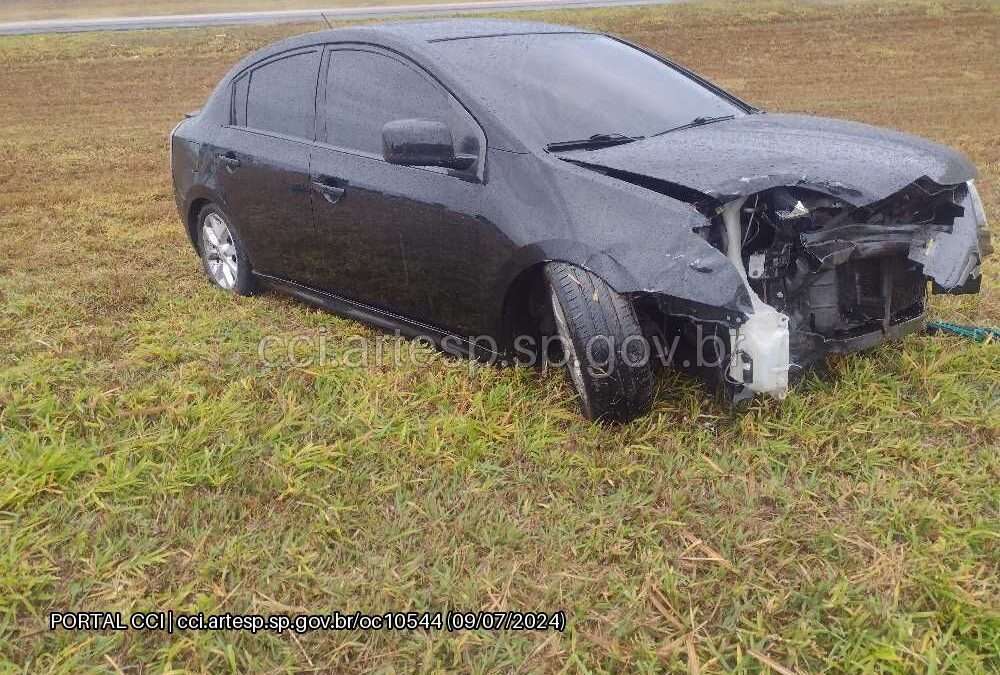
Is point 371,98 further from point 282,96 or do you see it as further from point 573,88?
point 573,88

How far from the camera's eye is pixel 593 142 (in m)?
3.02

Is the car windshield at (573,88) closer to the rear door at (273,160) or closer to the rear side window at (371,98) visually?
the rear side window at (371,98)

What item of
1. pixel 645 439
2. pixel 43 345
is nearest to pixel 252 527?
pixel 645 439

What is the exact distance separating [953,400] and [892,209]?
0.74 metres

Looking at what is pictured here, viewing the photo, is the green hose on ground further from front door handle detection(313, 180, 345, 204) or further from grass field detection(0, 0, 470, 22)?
grass field detection(0, 0, 470, 22)

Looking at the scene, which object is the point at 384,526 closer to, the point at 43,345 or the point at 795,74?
the point at 43,345

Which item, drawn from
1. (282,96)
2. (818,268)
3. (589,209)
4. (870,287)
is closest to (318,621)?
(589,209)

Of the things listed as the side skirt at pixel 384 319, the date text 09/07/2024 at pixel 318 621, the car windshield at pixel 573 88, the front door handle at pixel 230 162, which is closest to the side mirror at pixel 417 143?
the car windshield at pixel 573 88

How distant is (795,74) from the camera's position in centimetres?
1628

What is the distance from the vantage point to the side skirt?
10.6 feet

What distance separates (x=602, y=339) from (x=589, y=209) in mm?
443

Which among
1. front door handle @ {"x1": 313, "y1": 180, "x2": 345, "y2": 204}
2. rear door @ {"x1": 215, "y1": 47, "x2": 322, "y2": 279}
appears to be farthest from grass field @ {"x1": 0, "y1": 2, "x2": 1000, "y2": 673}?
front door handle @ {"x1": 313, "y1": 180, "x2": 345, "y2": 204}

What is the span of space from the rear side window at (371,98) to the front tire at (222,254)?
3.47ft

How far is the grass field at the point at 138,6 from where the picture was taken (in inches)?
1228
